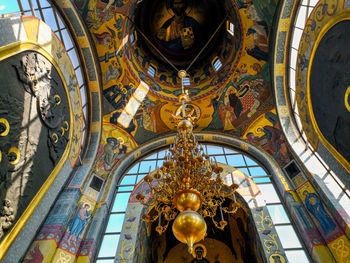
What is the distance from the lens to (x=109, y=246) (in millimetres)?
5566

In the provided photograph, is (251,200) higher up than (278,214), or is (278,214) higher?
(251,200)

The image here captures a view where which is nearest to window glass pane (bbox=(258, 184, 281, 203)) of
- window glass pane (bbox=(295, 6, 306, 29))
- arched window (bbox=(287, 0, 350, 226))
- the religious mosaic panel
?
arched window (bbox=(287, 0, 350, 226))

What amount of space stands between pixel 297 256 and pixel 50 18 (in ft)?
28.5

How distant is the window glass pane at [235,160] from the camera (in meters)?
8.03

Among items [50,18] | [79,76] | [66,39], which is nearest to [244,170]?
[79,76]

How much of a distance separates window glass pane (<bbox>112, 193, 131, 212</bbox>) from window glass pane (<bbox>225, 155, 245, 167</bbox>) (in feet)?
12.6

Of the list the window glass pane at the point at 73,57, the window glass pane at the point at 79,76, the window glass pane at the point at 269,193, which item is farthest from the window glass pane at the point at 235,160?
the window glass pane at the point at 73,57

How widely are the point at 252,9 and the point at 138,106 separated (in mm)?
5528

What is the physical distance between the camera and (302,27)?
248 inches

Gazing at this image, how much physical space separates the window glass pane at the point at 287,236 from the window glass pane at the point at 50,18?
8.12m

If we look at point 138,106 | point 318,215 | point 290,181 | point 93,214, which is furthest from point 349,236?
point 138,106

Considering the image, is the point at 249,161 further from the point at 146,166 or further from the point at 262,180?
the point at 146,166

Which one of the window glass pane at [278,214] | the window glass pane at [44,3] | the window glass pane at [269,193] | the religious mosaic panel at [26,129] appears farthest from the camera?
the window glass pane at [269,193]

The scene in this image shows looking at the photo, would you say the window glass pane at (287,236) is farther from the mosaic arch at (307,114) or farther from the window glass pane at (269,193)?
the window glass pane at (269,193)
